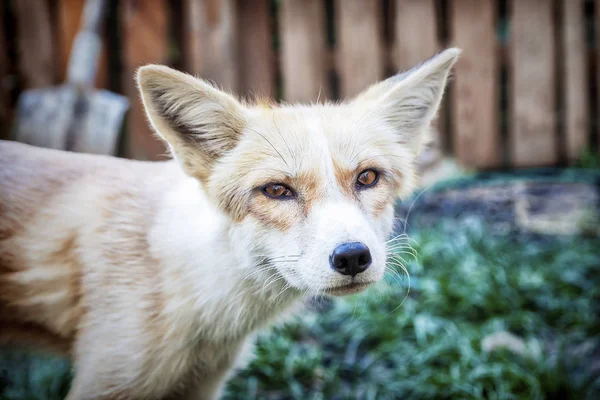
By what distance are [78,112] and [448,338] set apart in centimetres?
299

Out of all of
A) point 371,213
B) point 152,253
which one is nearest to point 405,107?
point 371,213

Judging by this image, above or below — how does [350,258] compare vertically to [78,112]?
below

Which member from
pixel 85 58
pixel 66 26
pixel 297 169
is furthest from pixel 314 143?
pixel 66 26

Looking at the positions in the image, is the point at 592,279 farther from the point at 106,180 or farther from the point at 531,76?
the point at 106,180

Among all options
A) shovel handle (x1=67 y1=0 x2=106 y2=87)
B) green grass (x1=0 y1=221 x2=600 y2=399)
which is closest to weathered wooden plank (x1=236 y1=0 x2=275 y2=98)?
shovel handle (x1=67 y1=0 x2=106 y2=87)

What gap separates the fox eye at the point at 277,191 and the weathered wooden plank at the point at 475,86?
4466 mm

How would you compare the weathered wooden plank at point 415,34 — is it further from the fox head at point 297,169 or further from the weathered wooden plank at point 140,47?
the fox head at point 297,169

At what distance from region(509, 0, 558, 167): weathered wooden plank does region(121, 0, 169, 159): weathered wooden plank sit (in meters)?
3.79

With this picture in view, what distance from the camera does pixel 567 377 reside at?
3.15m

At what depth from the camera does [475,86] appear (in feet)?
19.8

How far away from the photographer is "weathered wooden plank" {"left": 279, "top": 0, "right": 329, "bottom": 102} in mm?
5750

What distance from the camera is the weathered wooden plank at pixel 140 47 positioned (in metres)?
5.29

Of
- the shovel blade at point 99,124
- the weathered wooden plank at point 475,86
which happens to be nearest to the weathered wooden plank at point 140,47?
the shovel blade at point 99,124

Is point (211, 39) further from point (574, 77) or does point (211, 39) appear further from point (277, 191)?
point (574, 77)
